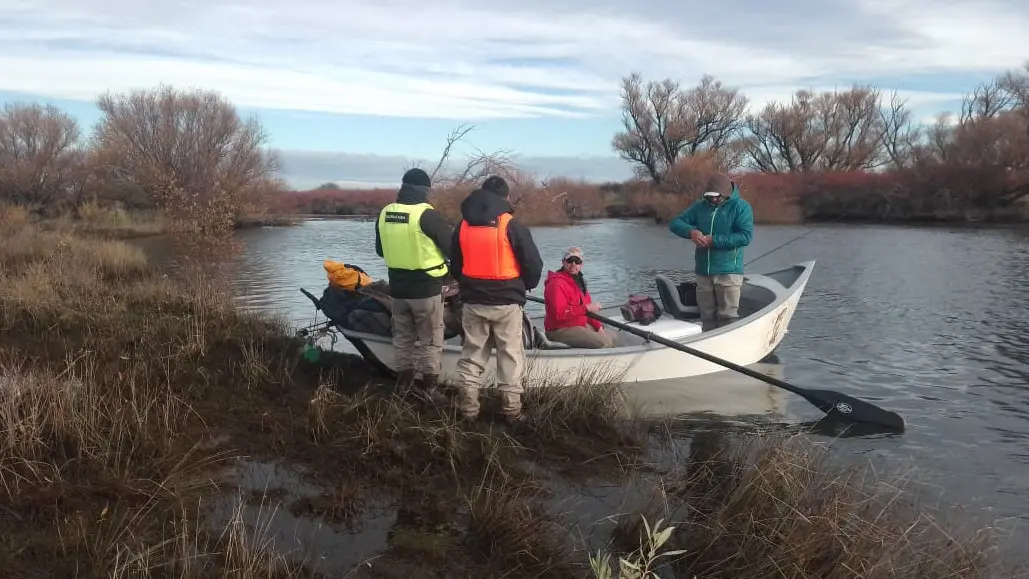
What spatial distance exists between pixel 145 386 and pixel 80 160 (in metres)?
32.4

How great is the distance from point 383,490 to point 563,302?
107 inches

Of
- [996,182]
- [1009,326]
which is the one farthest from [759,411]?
[996,182]

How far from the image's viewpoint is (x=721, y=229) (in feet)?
22.9

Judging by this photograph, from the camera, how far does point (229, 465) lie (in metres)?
4.39

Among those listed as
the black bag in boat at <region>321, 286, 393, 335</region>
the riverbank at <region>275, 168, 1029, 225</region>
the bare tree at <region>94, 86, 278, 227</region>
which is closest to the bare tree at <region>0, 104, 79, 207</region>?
the bare tree at <region>94, 86, 278, 227</region>

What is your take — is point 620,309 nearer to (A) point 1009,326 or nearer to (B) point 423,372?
(B) point 423,372

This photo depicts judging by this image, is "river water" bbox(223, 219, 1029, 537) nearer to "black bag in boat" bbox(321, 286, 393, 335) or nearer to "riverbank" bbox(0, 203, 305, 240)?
"black bag in boat" bbox(321, 286, 393, 335)

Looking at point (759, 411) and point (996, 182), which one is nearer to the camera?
point (759, 411)

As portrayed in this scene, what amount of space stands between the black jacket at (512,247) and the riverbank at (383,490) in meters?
0.92

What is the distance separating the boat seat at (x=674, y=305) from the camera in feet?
27.0

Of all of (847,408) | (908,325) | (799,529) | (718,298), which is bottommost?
(908,325)

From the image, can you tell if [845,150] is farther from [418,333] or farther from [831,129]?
[418,333]

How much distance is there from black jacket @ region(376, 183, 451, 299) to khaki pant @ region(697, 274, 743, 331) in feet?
10.3

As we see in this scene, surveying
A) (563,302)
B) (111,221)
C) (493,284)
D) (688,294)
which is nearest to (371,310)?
(563,302)
